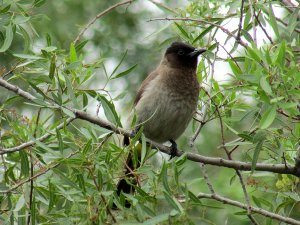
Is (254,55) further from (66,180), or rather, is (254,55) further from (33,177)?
(33,177)

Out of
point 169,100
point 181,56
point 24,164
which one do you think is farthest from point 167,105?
point 24,164

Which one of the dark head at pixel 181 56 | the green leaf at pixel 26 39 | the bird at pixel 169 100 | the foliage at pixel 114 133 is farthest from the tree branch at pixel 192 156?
the dark head at pixel 181 56

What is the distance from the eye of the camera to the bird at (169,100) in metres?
4.97

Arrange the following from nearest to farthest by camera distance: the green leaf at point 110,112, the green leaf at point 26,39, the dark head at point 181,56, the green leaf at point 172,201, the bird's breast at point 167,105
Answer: the green leaf at point 172,201, the green leaf at point 110,112, the green leaf at point 26,39, the bird's breast at point 167,105, the dark head at point 181,56

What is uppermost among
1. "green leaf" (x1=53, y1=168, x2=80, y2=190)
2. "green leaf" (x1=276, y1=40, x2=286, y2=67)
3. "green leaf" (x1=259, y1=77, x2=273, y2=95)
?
"green leaf" (x1=276, y1=40, x2=286, y2=67)

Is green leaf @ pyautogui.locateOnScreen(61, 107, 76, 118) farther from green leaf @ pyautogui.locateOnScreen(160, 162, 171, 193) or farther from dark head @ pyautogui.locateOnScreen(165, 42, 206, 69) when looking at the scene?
dark head @ pyautogui.locateOnScreen(165, 42, 206, 69)

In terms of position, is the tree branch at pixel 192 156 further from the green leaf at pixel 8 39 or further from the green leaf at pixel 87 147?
the green leaf at pixel 87 147

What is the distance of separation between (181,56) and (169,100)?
1.61 ft

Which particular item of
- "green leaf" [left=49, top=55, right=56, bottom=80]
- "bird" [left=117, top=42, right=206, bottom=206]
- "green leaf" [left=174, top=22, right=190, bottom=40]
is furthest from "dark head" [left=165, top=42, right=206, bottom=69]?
"green leaf" [left=49, top=55, right=56, bottom=80]

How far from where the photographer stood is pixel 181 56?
534 cm

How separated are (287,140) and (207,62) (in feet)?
3.00

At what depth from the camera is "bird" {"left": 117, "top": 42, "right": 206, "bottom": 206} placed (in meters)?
4.97

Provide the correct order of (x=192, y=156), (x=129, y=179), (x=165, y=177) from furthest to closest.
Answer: (x=192, y=156), (x=129, y=179), (x=165, y=177)

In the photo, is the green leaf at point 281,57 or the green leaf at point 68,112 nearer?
the green leaf at point 281,57
